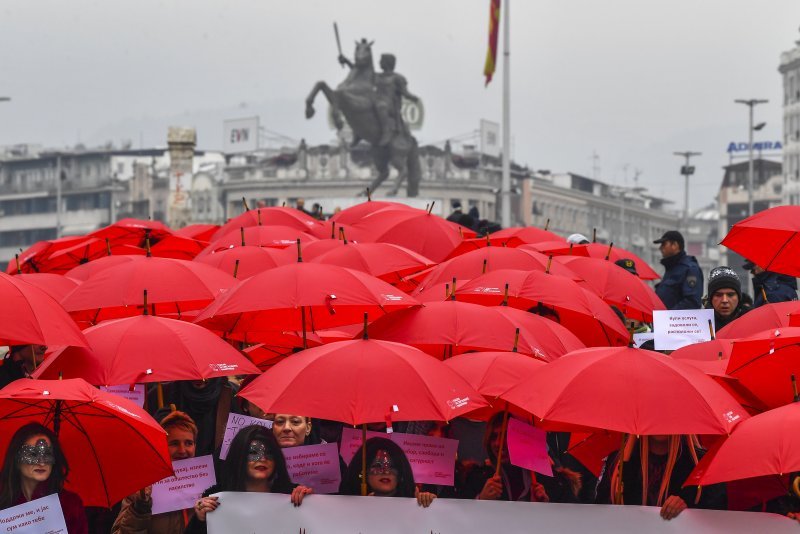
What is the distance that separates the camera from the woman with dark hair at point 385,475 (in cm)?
848

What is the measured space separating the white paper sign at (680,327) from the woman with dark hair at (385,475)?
3.69 m

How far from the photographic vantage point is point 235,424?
30.6 ft

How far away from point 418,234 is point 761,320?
19.3 feet

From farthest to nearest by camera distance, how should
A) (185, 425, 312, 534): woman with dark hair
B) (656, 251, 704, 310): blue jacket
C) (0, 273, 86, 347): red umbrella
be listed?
(656, 251, 704, 310): blue jacket
(0, 273, 86, 347): red umbrella
(185, 425, 312, 534): woman with dark hair

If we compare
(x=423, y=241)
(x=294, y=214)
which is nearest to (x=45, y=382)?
(x=423, y=241)

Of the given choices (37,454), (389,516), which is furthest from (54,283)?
(389,516)

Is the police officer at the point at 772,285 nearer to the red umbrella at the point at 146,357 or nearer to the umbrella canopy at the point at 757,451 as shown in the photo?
the red umbrella at the point at 146,357

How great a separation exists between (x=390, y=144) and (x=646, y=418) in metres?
48.0

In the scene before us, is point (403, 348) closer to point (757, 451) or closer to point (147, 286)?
point (757, 451)

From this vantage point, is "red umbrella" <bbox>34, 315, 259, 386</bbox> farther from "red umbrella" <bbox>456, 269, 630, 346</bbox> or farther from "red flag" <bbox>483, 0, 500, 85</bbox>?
"red flag" <bbox>483, 0, 500, 85</bbox>

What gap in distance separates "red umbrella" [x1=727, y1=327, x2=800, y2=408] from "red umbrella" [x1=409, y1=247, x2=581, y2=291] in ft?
13.5

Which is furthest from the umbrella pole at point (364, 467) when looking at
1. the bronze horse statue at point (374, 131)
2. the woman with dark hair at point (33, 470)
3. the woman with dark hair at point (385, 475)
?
the bronze horse statue at point (374, 131)

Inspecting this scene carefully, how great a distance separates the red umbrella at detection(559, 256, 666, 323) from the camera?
13.8 metres

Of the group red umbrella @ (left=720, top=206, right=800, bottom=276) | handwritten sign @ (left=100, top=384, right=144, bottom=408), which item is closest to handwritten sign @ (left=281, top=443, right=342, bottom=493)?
handwritten sign @ (left=100, top=384, right=144, bottom=408)
